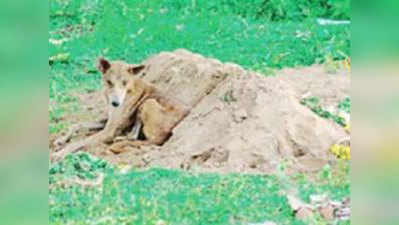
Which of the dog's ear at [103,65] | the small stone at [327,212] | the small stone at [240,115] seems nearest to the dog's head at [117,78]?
the dog's ear at [103,65]

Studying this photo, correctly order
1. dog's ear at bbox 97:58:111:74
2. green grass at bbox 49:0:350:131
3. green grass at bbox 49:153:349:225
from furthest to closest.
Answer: dog's ear at bbox 97:58:111:74
green grass at bbox 49:0:350:131
green grass at bbox 49:153:349:225

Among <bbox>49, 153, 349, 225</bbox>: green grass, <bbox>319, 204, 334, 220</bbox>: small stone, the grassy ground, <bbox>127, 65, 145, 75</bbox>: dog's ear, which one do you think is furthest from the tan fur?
<bbox>319, 204, 334, 220</bbox>: small stone

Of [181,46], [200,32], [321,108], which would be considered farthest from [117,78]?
[321,108]

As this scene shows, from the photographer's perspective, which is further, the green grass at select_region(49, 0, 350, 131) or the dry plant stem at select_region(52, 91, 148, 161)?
the dry plant stem at select_region(52, 91, 148, 161)

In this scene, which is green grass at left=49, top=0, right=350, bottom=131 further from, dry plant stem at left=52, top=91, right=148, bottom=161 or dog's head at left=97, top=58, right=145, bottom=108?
dry plant stem at left=52, top=91, right=148, bottom=161

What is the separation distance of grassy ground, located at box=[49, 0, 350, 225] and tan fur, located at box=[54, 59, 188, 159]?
0.47 ft

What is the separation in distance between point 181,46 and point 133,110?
522mm

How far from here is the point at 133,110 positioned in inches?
206

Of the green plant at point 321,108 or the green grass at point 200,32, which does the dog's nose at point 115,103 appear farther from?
the green plant at point 321,108

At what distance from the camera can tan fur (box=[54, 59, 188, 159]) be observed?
519 cm

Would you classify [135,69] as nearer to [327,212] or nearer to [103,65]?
[103,65]

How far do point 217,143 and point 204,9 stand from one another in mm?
811
